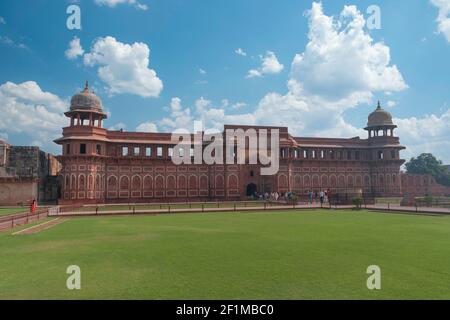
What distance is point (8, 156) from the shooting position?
37688 millimetres

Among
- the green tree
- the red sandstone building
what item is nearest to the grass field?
the red sandstone building

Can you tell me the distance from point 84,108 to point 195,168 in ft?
48.4

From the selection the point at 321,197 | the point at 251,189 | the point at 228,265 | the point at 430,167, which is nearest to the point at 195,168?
the point at 251,189

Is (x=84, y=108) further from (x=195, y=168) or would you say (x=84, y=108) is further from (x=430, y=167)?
(x=430, y=167)

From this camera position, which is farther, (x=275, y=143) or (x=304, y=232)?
(x=275, y=143)

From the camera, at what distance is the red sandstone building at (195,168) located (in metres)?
36.7

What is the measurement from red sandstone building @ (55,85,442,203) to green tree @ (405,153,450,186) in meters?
→ 26.8

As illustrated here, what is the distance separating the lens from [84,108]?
122 ft

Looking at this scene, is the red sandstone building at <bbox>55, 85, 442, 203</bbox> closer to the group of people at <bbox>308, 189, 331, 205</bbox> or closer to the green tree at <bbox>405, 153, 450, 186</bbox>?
the group of people at <bbox>308, 189, 331, 205</bbox>

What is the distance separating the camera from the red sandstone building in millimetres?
36688

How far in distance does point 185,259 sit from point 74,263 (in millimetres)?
2624

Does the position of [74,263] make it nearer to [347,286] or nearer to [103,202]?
[347,286]
